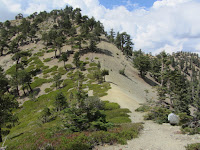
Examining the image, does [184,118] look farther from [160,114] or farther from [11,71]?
[11,71]

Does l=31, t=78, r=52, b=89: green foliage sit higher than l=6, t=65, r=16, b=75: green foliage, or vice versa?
l=6, t=65, r=16, b=75: green foliage

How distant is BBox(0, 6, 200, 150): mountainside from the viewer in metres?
13.8

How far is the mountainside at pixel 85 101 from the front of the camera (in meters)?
13.8

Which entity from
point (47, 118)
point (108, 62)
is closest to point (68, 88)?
point (47, 118)

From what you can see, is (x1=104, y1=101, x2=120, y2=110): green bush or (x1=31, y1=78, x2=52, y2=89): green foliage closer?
(x1=104, y1=101, x2=120, y2=110): green bush

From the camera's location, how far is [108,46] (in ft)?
325

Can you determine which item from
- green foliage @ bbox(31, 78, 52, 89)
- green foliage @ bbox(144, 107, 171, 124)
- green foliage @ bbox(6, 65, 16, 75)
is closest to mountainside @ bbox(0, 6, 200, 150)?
green foliage @ bbox(144, 107, 171, 124)

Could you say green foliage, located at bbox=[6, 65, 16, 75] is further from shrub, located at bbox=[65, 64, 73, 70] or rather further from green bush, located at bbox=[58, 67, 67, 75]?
shrub, located at bbox=[65, 64, 73, 70]

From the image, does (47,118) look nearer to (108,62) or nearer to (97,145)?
(97,145)

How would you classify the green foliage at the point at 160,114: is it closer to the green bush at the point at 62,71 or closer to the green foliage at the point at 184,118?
the green foliage at the point at 184,118

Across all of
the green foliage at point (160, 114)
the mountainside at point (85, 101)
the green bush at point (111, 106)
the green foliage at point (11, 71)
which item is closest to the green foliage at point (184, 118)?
the mountainside at point (85, 101)

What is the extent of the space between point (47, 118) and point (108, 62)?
51.7 m

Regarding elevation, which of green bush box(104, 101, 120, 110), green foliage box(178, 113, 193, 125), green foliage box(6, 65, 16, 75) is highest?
green foliage box(6, 65, 16, 75)

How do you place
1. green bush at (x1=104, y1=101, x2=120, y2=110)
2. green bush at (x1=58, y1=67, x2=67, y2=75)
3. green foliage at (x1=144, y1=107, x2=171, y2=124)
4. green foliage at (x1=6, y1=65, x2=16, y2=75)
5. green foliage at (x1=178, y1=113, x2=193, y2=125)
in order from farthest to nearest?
green foliage at (x1=6, y1=65, x2=16, y2=75)
green bush at (x1=58, y1=67, x2=67, y2=75)
green bush at (x1=104, y1=101, x2=120, y2=110)
green foliage at (x1=144, y1=107, x2=171, y2=124)
green foliage at (x1=178, y1=113, x2=193, y2=125)
